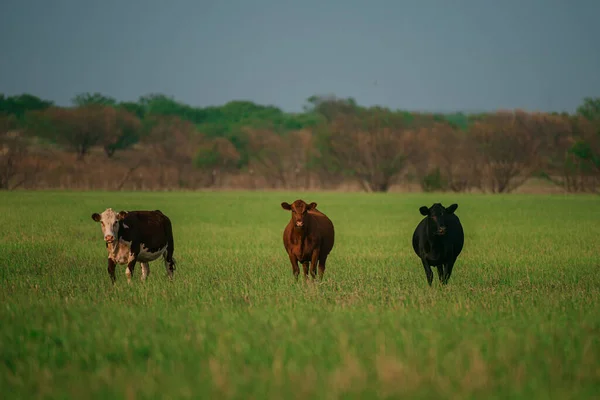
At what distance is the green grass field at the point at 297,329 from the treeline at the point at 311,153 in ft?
165

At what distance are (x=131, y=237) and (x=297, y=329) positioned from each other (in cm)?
490

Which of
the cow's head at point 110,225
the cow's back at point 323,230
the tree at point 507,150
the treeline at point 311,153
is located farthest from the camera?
the tree at point 507,150

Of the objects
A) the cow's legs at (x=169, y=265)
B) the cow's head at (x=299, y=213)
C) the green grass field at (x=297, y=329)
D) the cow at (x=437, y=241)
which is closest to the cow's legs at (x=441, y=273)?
the cow at (x=437, y=241)

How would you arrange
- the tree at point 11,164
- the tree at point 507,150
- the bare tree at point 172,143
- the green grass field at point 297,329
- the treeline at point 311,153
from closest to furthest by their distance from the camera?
the green grass field at point 297,329 → the tree at point 11,164 → the treeline at point 311,153 → the tree at point 507,150 → the bare tree at point 172,143

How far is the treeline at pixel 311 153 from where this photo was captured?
65.8 m

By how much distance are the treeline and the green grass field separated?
50.2 metres

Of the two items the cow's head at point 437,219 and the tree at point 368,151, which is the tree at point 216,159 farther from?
the cow's head at point 437,219

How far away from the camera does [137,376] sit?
632 centimetres

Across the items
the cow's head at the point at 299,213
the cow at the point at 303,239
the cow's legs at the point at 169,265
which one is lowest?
the cow's legs at the point at 169,265

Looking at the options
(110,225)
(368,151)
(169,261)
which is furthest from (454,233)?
(368,151)

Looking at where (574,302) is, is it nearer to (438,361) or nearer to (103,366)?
(438,361)

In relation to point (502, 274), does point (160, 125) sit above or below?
above

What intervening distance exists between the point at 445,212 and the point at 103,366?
22.2ft

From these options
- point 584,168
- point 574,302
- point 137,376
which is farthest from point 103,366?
point 584,168
